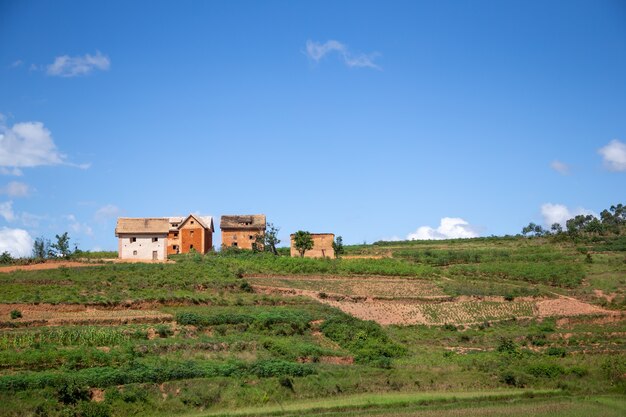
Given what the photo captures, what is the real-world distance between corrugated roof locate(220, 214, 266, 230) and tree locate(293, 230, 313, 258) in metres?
6.82

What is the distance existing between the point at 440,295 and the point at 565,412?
2782 centimetres

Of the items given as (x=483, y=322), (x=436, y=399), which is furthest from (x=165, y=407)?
(x=483, y=322)

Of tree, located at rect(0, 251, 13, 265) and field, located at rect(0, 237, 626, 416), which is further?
tree, located at rect(0, 251, 13, 265)

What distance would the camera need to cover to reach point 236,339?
139 feet

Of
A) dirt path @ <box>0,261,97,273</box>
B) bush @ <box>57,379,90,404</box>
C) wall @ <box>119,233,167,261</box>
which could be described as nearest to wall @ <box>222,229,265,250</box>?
wall @ <box>119,233,167,261</box>

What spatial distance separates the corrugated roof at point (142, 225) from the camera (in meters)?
70.8

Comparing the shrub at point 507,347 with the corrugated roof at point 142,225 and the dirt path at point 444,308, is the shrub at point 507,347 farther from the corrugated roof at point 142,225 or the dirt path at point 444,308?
the corrugated roof at point 142,225

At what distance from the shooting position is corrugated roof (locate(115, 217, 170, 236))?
70.8m

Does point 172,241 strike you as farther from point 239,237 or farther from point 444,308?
point 444,308

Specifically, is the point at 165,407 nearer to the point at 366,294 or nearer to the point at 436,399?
the point at 436,399

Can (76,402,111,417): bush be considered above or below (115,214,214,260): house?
below

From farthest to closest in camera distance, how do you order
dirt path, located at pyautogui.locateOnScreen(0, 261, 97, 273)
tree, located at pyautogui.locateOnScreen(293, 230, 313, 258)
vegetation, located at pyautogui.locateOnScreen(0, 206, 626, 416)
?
tree, located at pyautogui.locateOnScreen(293, 230, 313, 258) < dirt path, located at pyautogui.locateOnScreen(0, 261, 97, 273) < vegetation, located at pyautogui.locateOnScreen(0, 206, 626, 416)

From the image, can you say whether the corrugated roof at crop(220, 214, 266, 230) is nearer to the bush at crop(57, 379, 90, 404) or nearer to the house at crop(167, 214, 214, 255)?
the house at crop(167, 214, 214, 255)

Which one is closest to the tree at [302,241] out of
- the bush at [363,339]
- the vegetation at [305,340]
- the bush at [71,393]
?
the vegetation at [305,340]
